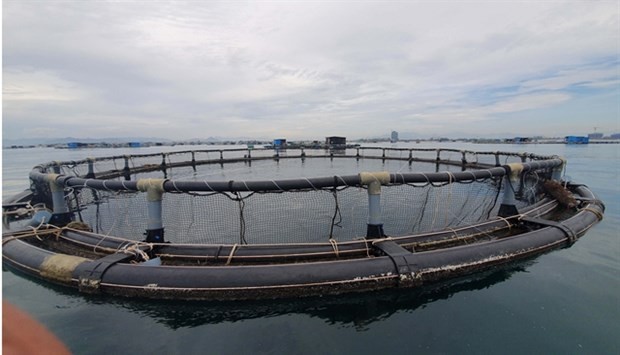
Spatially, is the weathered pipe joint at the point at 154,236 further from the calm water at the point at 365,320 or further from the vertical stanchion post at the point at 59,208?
the vertical stanchion post at the point at 59,208

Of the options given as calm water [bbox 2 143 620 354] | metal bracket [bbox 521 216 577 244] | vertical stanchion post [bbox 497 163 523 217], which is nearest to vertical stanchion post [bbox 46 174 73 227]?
calm water [bbox 2 143 620 354]

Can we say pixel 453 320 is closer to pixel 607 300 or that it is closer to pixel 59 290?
pixel 607 300

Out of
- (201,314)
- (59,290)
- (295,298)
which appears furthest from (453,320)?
(59,290)

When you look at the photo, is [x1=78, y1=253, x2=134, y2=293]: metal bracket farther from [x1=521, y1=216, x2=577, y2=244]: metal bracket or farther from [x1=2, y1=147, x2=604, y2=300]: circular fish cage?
[x1=521, y1=216, x2=577, y2=244]: metal bracket

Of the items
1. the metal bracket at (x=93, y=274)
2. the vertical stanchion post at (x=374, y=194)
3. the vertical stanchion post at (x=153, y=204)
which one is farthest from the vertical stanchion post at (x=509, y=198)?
the metal bracket at (x=93, y=274)

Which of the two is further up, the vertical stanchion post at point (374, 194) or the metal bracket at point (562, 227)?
the vertical stanchion post at point (374, 194)

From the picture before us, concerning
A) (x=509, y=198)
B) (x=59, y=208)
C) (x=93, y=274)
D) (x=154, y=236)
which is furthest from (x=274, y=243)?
(x=509, y=198)
